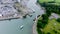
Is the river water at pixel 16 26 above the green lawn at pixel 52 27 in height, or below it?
below

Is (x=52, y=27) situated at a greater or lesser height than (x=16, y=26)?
greater

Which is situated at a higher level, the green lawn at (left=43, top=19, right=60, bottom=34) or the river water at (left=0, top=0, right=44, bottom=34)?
the green lawn at (left=43, top=19, right=60, bottom=34)

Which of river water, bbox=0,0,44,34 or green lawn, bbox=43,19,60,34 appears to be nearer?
green lawn, bbox=43,19,60,34

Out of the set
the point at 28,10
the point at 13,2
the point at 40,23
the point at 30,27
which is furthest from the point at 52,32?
the point at 13,2

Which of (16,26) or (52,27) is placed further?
(16,26)

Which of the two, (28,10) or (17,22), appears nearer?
(17,22)

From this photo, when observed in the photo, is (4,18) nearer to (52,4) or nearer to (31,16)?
(31,16)

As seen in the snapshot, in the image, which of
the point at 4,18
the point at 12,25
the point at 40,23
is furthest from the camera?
the point at 4,18

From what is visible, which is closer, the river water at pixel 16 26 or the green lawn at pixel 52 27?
the green lawn at pixel 52 27
